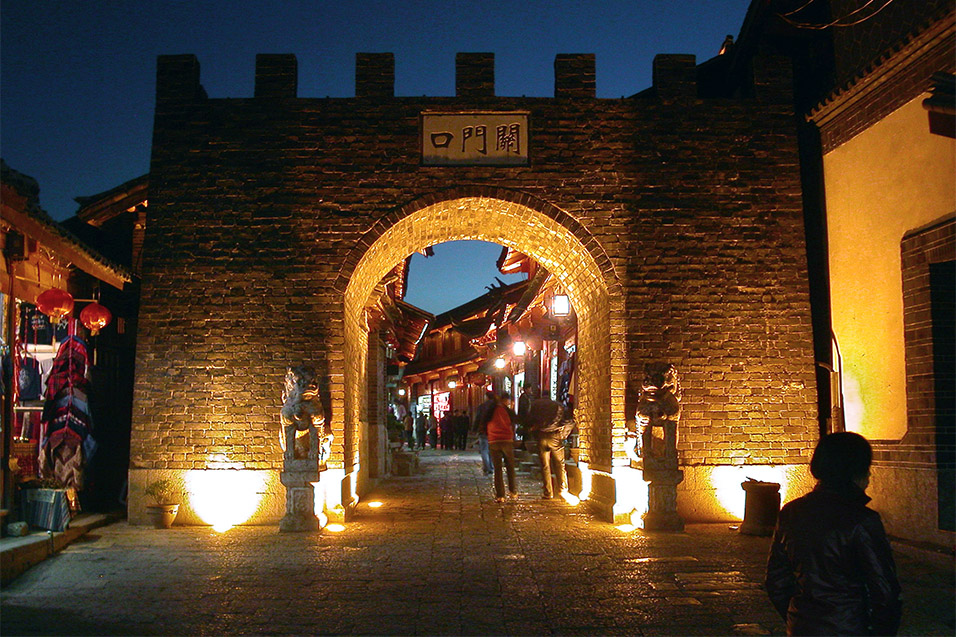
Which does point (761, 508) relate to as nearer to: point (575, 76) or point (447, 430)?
point (575, 76)

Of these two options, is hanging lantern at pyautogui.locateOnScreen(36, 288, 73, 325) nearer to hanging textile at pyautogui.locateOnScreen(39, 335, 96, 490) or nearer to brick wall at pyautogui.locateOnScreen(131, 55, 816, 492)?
hanging textile at pyautogui.locateOnScreen(39, 335, 96, 490)

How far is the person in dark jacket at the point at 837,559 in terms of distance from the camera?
3.00 meters

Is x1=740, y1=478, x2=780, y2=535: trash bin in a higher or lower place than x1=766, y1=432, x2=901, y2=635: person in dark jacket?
lower

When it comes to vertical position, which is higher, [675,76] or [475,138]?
[675,76]

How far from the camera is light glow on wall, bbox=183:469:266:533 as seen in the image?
947cm

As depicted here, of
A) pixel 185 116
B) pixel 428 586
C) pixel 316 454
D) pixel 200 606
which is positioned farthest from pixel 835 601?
pixel 185 116

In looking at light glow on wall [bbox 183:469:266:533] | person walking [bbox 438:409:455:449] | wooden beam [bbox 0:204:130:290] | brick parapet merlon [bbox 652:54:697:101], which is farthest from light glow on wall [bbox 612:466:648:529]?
person walking [bbox 438:409:455:449]

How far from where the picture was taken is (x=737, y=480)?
9.52 m

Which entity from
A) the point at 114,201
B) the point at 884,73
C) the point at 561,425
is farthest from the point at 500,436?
the point at 884,73

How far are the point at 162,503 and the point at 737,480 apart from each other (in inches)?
262

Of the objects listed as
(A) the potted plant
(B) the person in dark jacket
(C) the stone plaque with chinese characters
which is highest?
(C) the stone plaque with chinese characters

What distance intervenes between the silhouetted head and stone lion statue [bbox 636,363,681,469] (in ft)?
19.5

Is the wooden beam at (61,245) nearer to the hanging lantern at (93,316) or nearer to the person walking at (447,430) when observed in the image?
the hanging lantern at (93,316)

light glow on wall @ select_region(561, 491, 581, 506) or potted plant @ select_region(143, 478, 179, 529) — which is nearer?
potted plant @ select_region(143, 478, 179, 529)
